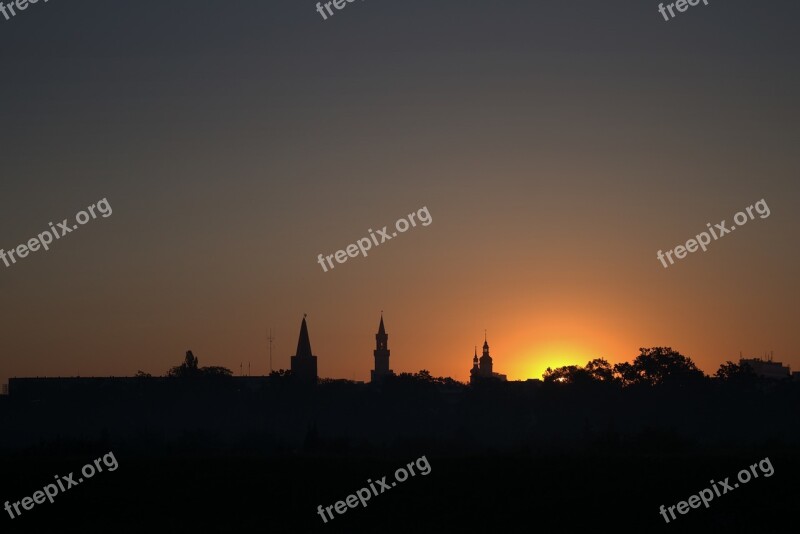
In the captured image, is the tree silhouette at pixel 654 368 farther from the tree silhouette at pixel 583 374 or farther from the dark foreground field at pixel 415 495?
the dark foreground field at pixel 415 495

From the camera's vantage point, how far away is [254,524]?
6562cm

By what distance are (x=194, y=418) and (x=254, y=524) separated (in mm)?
136272

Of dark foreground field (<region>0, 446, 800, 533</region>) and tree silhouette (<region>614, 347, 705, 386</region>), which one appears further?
tree silhouette (<region>614, 347, 705, 386</region>)

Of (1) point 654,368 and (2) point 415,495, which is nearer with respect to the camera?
(2) point 415,495

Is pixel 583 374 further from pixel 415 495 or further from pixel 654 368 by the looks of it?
pixel 415 495

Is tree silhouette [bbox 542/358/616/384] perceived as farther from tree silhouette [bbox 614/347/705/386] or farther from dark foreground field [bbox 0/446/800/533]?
dark foreground field [bbox 0/446/800/533]

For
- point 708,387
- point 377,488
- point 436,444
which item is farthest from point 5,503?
point 708,387

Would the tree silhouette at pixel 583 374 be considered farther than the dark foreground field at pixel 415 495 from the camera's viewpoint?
Yes

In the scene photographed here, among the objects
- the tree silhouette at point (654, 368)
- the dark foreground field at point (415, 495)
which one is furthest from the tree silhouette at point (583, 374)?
the dark foreground field at point (415, 495)

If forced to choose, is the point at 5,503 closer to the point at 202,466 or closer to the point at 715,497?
the point at 202,466

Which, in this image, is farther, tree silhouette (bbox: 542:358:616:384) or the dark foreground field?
tree silhouette (bbox: 542:358:616:384)

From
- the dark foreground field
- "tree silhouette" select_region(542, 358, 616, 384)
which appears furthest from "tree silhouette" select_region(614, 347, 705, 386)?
the dark foreground field

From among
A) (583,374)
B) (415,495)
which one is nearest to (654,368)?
(583,374)

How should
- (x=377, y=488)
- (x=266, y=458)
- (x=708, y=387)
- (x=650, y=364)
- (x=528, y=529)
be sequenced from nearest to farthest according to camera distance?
(x=528, y=529) → (x=377, y=488) → (x=266, y=458) → (x=708, y=387) → (x=650, y=364)
